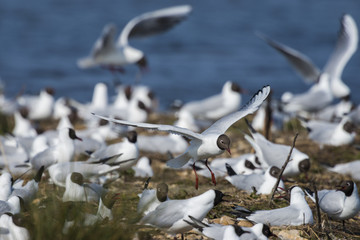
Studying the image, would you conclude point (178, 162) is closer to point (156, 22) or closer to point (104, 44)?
point (156, 22)

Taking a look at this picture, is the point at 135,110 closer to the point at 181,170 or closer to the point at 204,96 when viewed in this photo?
the point at 181,170

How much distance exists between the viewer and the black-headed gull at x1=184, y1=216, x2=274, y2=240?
4.41 meters

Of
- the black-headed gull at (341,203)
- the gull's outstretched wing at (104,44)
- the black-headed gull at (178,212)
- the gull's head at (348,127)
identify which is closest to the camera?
the black-headed gull at (178,212)

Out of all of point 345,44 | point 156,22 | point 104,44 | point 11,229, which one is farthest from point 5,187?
point 345,44

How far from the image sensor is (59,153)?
7344 mm

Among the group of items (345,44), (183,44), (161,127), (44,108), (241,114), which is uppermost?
(161,127)

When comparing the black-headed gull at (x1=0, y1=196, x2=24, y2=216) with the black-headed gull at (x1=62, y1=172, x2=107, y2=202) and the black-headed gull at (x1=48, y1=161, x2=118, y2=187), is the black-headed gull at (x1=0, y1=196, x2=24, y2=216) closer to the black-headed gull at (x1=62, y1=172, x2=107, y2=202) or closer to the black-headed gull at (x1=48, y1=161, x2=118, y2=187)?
the black-headed gull at (x1=62, y1=172, x2=107, y2=202)

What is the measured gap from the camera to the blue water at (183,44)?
1995cm

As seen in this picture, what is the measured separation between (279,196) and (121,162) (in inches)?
65.4

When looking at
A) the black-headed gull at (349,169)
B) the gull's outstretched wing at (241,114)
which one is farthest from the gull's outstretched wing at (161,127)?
the black-headed gull at (349,169)

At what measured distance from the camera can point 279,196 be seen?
20.0 feet

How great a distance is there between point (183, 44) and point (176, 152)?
1590 centimetres

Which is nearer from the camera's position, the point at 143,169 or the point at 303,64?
the point at 143,169

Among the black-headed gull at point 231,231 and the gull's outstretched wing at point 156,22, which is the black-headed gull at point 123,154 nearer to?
the black-headed gull at point 231,231
